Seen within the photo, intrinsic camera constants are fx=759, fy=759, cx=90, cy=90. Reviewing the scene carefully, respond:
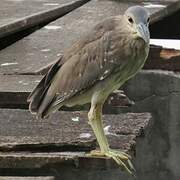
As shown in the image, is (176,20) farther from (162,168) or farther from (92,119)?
(92,119)

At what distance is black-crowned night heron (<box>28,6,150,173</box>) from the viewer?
3.91 metres

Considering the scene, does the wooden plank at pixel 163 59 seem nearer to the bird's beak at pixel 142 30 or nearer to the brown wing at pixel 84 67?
the brown wing at pixel 84 67

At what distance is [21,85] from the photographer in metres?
4.99

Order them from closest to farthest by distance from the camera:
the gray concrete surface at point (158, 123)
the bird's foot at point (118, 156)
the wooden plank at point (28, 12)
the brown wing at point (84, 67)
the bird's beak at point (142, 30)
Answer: the bird's beak at point (142, 30)
the bird's foot at point (118, 156)
the brown wing at point (84, 67)
the gray concrete surface at point (158, 123)
the wooden plank at point (28, 12)

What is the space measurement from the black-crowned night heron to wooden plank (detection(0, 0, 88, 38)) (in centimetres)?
242

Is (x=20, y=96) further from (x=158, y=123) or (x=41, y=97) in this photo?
(x=158, y=123)

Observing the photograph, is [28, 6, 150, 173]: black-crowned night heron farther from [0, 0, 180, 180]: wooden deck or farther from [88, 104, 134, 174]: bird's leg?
[0, 0, 180, 180]: wooden deck

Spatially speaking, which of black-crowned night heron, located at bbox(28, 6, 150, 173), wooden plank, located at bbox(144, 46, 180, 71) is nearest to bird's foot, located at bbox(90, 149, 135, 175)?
black-crowned night heron, located at bbox(28, 6, 150, 173)

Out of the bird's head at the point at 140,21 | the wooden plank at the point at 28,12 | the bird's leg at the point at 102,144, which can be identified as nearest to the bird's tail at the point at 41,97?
the bird's leg at the point at 102,144

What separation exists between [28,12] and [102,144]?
377 cm

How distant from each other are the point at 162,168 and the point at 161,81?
2.36ft

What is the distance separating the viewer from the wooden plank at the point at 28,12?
671cm

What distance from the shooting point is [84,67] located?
13.3ft

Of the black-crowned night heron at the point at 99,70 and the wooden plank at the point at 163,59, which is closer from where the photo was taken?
the black-crowned night heron at the point at 99,70
